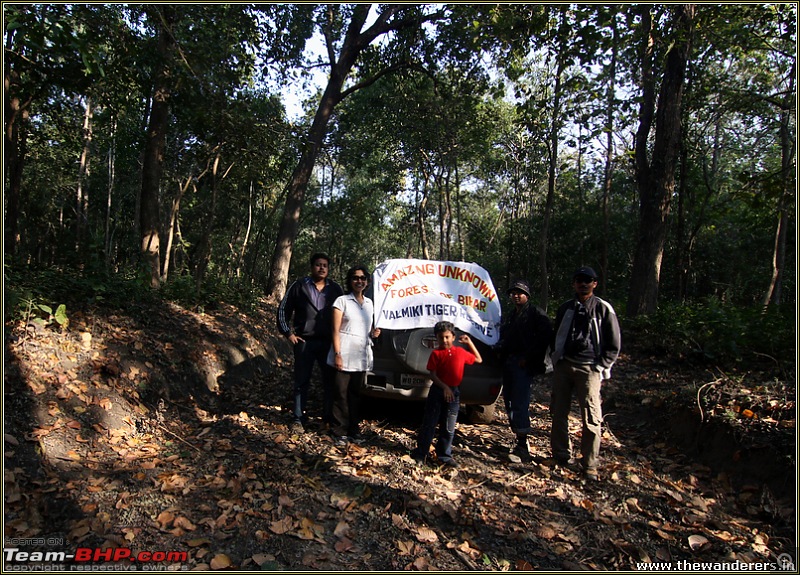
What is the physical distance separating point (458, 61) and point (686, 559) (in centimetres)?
1490

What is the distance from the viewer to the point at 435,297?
618 cm

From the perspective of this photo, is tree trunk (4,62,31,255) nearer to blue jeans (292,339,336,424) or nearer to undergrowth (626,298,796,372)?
blue jeans (292,339,336,424)

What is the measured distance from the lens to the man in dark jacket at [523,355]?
5531mm

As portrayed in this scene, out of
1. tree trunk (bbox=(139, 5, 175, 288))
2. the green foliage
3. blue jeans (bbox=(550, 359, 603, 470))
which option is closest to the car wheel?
blue jeans (bbox=(550, 359, 603, 470))

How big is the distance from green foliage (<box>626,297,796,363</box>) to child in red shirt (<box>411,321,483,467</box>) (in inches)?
168

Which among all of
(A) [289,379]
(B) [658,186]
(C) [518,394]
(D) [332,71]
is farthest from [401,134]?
(C) [518,394]

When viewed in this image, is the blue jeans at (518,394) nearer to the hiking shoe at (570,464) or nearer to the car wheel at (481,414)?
the hiking shoe at (570,464)

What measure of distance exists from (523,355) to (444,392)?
1.13m

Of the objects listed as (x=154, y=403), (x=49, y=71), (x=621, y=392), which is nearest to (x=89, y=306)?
(x=154, y=403)

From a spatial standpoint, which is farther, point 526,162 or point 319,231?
point 319,231

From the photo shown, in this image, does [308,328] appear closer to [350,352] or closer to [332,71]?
[350,352]

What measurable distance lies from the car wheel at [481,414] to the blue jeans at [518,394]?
2.81 feet

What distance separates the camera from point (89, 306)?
22.5 feet

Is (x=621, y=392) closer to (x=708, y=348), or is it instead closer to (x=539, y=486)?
(x=708, y=348)
